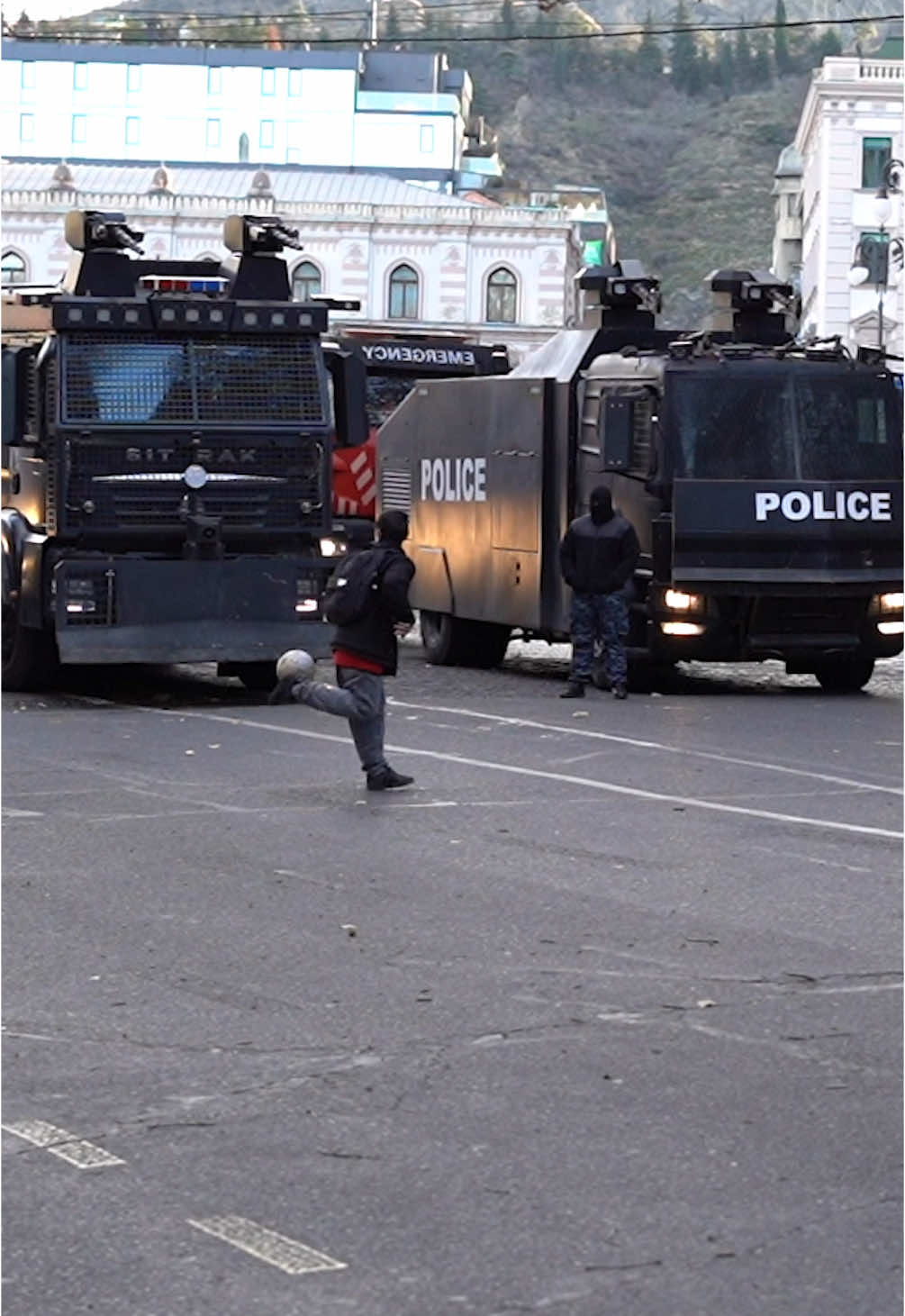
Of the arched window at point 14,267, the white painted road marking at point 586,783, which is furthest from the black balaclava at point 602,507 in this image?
the arched window at point 14,267

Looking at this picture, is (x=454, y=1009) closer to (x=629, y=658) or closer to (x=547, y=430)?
(x=629, y=658)

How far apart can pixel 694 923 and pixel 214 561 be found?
10480 mm

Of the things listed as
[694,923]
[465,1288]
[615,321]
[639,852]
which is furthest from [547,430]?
[465,1288]

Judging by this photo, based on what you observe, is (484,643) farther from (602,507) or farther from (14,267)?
(14,267)

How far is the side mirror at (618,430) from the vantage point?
2289 cm

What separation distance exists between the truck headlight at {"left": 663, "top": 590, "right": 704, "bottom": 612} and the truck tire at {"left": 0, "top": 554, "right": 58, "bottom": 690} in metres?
4.92

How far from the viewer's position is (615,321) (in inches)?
999

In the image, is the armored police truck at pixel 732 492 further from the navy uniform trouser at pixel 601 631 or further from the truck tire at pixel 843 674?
the navy uniform trouser at pixel 601 631

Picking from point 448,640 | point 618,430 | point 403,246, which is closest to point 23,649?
point 618,430

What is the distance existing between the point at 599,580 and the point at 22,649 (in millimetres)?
4555

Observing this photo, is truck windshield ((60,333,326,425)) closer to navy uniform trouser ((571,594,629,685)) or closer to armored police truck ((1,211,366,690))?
armored police truck ((1,211,366,690))

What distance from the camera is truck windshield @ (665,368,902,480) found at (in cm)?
2277

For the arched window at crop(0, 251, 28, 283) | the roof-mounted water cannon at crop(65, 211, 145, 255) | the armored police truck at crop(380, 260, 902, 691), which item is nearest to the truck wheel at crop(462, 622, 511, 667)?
the armored police truck at crop(380, 260, 902, 691)

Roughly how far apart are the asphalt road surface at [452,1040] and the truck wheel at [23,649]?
5057 millimetres
